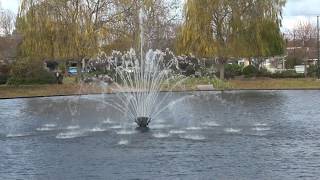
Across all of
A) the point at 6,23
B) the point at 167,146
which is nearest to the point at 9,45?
the point at 6,23

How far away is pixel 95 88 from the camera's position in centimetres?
4044

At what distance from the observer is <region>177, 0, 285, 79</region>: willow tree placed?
44.1 meters

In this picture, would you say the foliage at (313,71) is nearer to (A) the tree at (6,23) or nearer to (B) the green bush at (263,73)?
(B) the green bush at (263,73)

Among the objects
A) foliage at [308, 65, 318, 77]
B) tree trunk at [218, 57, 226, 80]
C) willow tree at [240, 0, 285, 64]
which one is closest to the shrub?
tree trunk at [218, 57, 226, 80]

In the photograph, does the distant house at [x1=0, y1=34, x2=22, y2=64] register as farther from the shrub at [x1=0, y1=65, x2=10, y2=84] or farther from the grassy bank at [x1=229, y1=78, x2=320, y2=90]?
the grassy bank at [x1=229, y1=78, x2=320, y2=90]

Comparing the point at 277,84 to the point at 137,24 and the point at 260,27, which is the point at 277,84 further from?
the point at 137,24

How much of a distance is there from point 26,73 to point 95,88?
197 inches

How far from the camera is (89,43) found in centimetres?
4191

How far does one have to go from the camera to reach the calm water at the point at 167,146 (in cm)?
973

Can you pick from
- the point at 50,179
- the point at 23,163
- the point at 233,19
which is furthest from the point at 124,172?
the point at 233,19

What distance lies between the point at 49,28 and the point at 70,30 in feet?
5.03

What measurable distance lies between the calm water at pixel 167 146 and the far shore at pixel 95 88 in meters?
15.5

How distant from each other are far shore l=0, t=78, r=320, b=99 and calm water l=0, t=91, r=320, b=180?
1545 centimetres

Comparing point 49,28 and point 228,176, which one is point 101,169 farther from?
point 49,28
